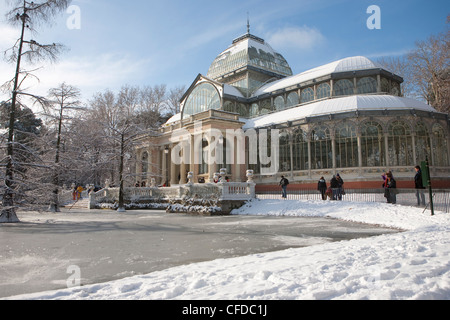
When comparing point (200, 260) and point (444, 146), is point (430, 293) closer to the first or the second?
point (200, 260)

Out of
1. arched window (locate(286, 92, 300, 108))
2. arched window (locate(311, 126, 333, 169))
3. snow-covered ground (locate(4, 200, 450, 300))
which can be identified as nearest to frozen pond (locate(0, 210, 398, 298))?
snow-covered ground (locate(4, 200, 450, 300))

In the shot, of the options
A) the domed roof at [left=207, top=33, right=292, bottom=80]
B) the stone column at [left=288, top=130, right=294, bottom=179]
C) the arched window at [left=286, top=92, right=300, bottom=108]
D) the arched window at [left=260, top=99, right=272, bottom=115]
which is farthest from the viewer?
the domed roof at [left=207, top=33, right=292, bottom=80]

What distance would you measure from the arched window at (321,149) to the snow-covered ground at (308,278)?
58.8 ft

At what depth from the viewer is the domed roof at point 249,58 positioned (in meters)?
38.0

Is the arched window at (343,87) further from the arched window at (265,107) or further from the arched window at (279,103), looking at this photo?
the arched window at (265,107)

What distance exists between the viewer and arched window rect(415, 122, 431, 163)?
72.8ft

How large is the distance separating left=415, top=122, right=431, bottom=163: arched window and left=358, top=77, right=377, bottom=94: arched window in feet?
20.4

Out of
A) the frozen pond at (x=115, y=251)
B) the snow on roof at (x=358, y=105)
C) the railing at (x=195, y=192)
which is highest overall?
the snow on roof at (x=358, y=105)

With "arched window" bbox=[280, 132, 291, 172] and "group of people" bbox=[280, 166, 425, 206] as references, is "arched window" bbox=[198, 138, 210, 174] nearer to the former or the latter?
"arched window" bbox=[280, 132, 291, 172]

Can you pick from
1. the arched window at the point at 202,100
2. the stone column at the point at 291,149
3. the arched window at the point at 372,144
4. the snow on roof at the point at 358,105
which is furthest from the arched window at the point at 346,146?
the arched window at the point at 202,100

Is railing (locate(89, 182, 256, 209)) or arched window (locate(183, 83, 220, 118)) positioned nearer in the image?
railing (locate(89, 182, 256, 209))

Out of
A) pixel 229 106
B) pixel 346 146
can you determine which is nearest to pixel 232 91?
pixel 229 106

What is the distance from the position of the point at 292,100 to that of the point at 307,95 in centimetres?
171
